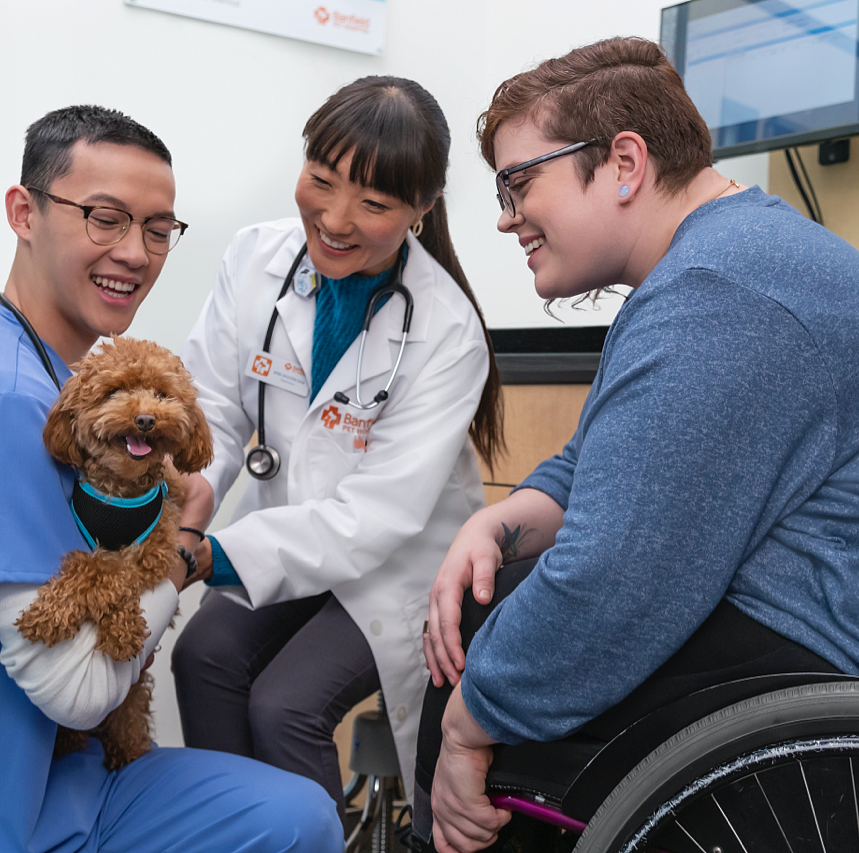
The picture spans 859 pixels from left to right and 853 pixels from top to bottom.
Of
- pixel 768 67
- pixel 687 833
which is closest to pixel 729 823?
pixel 687 833

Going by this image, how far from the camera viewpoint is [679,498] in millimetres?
718

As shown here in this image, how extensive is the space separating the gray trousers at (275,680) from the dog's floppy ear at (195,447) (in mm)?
436

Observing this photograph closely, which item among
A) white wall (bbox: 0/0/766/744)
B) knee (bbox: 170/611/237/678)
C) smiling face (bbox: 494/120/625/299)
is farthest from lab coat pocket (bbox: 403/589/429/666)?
white wall (bbox: 0/0/766/744)

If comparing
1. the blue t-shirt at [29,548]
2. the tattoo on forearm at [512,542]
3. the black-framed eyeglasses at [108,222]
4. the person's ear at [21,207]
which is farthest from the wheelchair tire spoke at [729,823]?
the person's ear at [21,207]

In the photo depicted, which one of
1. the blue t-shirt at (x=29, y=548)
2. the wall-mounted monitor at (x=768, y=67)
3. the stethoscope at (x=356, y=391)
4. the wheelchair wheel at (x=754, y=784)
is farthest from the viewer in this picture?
the wall-mounted monitor at (x=768, y=67)

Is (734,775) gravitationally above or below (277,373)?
below

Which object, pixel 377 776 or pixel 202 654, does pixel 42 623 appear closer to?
pixel 202 654

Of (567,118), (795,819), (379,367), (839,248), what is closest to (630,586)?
(795,819)

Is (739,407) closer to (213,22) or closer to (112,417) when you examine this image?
(112,417)

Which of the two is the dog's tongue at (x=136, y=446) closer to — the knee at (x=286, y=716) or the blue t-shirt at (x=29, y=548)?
the blue t-shirt at (x=29, y=548)

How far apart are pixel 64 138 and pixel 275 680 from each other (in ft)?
2.82

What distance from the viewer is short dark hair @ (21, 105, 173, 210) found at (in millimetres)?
1075

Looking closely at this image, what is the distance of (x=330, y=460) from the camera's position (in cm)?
150

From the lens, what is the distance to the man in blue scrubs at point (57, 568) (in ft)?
2.85
